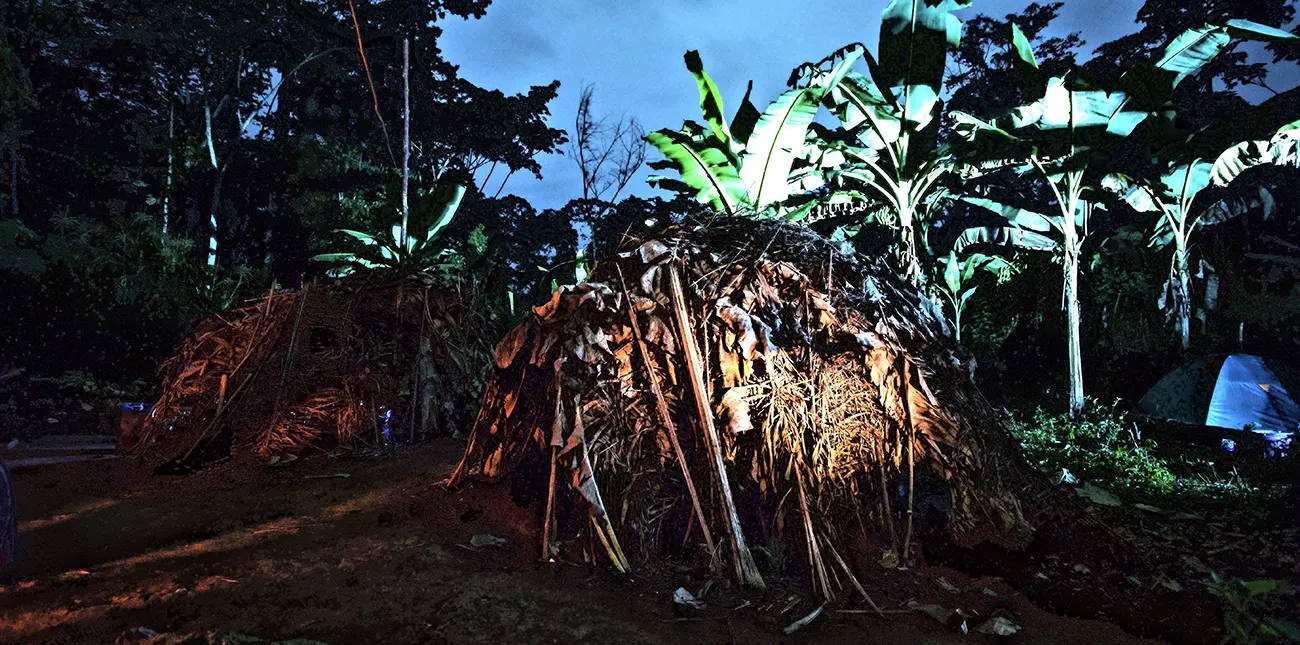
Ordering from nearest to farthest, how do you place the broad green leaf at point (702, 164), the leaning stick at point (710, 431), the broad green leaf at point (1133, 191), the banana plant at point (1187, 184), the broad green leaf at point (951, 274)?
the leaning stick at point (710, 431) → the broad green leaf at point (702, 164) → the banana plant at point (1187, 184) → the broad green leaf at point (1133, 191) → the broad green leaf at point (951, 274)

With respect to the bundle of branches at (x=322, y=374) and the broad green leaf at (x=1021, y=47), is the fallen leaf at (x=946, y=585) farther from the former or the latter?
the broad green leaf at (x=1021, y=47)

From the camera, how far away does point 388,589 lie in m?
2.31

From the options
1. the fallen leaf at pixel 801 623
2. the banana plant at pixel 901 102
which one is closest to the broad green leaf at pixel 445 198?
the banana plant at pixel 901 102

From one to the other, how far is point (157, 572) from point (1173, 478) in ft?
23.2

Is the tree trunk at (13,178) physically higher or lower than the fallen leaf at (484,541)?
higher

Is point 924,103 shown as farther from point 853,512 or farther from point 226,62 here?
point 226,62

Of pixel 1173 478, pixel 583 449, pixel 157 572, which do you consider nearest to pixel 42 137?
pixel 157 572

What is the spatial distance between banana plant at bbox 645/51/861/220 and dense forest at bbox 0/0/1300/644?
0.04 m

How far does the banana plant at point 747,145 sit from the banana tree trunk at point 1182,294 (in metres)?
6.01

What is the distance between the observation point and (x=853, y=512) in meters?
2.91

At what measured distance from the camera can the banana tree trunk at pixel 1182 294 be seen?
25.9ft

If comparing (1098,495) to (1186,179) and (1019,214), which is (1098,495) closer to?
(1019,214)

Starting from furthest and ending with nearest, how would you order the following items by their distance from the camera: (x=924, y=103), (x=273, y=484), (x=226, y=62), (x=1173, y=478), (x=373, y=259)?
(x=226, y=62), (x=373, y=259), (x=924, y=103), (x=1173, y=478), (x=273, y=484)

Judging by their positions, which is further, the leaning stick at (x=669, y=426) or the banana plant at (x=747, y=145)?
the banana plant at (x=747, y=145)
